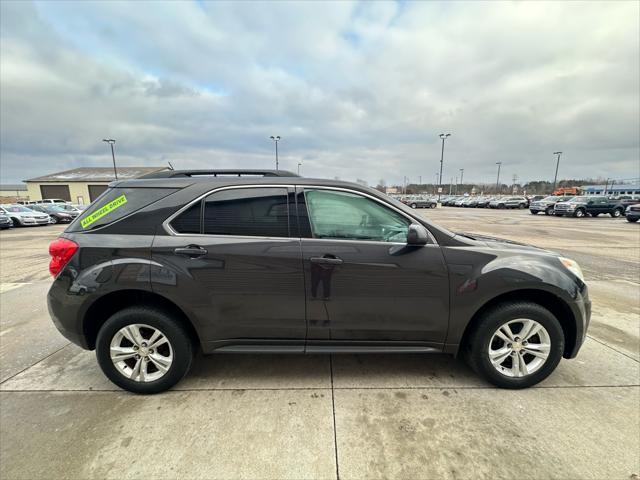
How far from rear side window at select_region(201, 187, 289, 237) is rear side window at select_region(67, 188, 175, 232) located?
0.43 meters

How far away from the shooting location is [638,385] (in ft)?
8.64

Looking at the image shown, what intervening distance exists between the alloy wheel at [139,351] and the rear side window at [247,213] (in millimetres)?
987

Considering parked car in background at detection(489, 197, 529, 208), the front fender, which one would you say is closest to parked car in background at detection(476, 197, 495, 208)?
parked car in background at detection(489, 197, 529, 208)

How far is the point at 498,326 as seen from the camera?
2.52m

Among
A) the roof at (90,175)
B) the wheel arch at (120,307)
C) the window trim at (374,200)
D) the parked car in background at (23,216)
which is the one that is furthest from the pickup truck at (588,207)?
the roof at (90,175)

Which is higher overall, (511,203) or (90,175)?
(90,175)

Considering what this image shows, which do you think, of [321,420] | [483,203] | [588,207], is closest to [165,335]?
[321,420]

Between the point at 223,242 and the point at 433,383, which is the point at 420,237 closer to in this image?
the point at 433,383

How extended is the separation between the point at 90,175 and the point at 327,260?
61.9 metres

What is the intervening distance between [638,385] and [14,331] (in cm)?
660

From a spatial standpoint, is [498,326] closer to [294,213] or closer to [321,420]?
[321,420]

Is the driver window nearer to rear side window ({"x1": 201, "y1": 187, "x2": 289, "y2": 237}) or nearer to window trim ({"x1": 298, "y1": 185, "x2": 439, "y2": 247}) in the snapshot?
window trim ({"x1": 298, "y1": 185, "x2": 439, "y2": 247})

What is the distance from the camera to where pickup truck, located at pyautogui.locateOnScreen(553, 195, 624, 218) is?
968 inches

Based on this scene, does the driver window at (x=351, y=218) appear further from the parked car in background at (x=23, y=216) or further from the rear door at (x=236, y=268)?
the parked car in background at (x=23, y=216)
